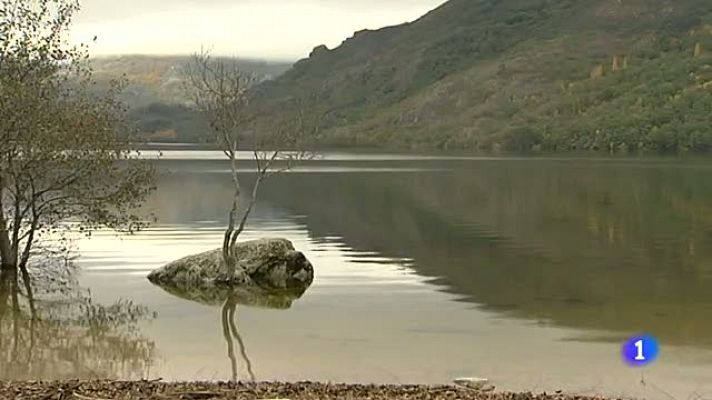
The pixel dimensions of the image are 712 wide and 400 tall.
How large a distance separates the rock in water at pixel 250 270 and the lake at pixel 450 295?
0.66 m

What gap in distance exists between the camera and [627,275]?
3228cm

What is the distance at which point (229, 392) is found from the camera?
14.9 metres

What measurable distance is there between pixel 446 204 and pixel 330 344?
130 feet

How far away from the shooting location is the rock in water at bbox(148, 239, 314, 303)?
3039cm

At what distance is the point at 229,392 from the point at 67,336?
959 centimetres

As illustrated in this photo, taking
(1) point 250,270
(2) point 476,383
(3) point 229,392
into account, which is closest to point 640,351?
(2) point 476,383

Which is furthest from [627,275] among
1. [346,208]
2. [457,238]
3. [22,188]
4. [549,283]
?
[346,208]

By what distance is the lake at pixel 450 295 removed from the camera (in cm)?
1964

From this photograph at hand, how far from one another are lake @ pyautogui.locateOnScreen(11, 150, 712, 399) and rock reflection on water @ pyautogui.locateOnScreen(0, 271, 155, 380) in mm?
241

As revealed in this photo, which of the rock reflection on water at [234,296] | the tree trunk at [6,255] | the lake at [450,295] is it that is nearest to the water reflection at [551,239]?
the lake at [450,295]

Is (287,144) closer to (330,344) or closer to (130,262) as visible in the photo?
(130,262)

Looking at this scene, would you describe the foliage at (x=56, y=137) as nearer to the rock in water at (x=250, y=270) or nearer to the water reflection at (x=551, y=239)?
the rock in water at (x=250, y=270)

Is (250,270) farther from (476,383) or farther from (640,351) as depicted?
(640,351)

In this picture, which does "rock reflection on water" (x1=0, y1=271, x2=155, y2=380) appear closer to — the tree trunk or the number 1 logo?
the tree trunk
